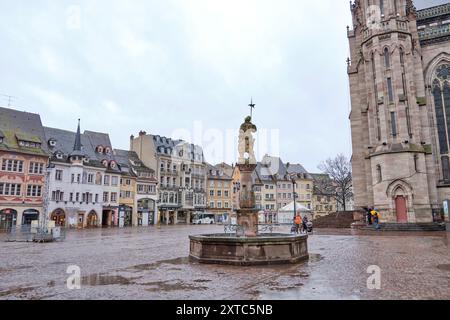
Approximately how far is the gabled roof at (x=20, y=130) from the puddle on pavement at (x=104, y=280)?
38.7 m

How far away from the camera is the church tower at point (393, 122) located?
31.3 m

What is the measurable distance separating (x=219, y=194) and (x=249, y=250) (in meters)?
67.9

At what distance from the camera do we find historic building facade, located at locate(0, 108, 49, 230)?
41031 millimetres

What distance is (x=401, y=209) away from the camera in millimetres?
31422

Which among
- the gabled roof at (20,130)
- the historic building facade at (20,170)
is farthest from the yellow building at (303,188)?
the historic building facade at (20,170)

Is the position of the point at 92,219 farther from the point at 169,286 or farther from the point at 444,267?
the point at 444,267

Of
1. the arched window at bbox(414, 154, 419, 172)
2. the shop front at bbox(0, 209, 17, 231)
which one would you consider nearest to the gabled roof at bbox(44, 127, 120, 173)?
the shop front at bbox(0, 209, 17, 231)

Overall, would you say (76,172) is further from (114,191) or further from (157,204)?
(157,204)

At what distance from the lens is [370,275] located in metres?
8.77

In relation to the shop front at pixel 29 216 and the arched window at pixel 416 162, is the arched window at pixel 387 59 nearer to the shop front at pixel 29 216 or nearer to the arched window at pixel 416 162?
the arched window at pixel 416 162

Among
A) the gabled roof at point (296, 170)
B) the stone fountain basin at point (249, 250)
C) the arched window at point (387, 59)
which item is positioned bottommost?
the stone fountain basin at point (249, 250)

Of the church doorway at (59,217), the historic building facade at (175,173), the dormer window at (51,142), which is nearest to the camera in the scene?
the church doorway at (59,217)
